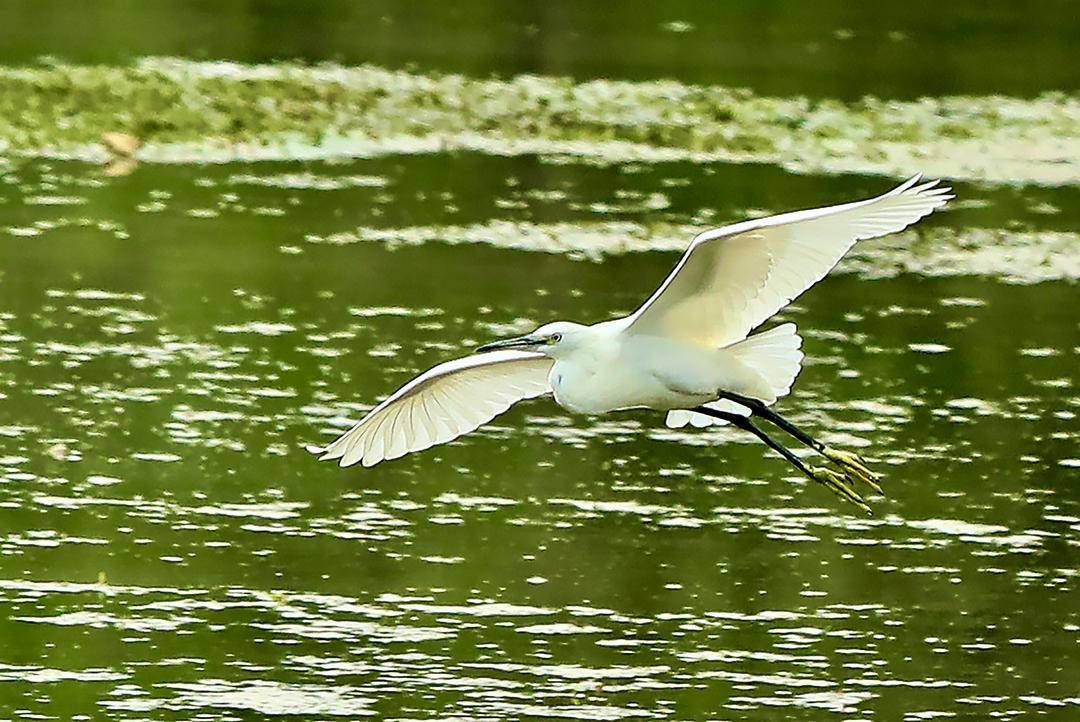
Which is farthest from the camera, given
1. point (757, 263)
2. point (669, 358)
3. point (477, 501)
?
point (477, 501)

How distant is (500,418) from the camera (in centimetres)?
1119

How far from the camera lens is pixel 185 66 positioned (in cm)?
2019

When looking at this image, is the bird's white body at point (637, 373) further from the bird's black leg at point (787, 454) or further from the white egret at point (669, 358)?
the bird's black leg at point (787, 454)

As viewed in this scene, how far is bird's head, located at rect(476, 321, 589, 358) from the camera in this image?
25.1ft

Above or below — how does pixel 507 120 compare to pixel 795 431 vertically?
above

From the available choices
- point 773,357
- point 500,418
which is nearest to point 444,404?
point 773,357

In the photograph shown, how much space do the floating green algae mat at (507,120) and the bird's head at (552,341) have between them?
9.15m

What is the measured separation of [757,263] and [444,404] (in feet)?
3.58

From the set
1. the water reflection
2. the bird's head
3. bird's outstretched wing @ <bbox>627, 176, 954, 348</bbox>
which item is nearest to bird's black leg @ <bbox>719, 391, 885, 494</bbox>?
bird's outstretched wing @ <bbox>627, 176, 954, 348</bbox>

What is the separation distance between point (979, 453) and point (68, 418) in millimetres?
3820

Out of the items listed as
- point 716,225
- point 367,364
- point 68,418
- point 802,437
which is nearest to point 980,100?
point 716,225

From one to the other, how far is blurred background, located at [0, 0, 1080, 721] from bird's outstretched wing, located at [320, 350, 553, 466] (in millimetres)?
690

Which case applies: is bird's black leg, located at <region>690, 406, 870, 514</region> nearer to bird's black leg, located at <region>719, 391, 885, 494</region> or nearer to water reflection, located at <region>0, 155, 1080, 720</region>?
bird's black leg, located at <region>719, 391, 885, 494</region>

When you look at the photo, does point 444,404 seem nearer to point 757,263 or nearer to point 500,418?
point 757,263
